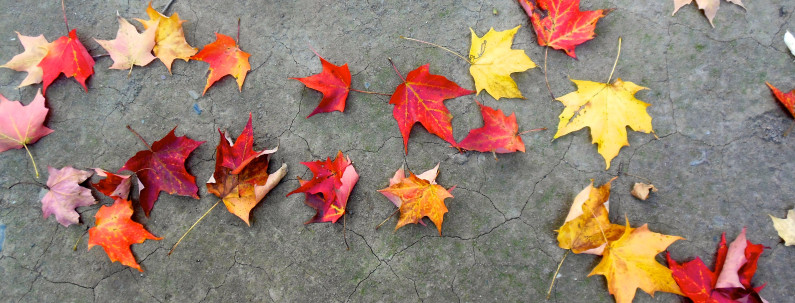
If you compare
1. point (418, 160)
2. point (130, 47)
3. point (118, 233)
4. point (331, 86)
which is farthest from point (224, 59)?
point (418, 160)

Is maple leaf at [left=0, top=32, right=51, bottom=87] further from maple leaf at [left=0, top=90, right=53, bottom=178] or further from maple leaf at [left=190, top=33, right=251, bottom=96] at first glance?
maple leaf at [left=190, top=33, right=251, bottom=96]

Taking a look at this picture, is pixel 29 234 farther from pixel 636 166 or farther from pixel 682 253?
pixel 682 253

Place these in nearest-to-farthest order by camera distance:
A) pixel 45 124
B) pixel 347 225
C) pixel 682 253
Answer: pixel 682 253 < pixel 347 225 < pixel 45 124

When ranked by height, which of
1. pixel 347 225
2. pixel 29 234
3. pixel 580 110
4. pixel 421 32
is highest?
pixel 421 32

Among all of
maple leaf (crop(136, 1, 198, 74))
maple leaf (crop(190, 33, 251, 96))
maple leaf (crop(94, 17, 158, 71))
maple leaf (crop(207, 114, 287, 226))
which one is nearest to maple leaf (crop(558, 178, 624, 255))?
maple leaf (crop(207, 114, 287, 226))

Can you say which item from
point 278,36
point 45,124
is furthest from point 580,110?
point 45,124

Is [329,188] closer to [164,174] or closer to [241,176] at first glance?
[241,176]

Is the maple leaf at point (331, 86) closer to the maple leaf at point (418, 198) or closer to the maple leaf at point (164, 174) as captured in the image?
the maple leaf at point (418, 198)
